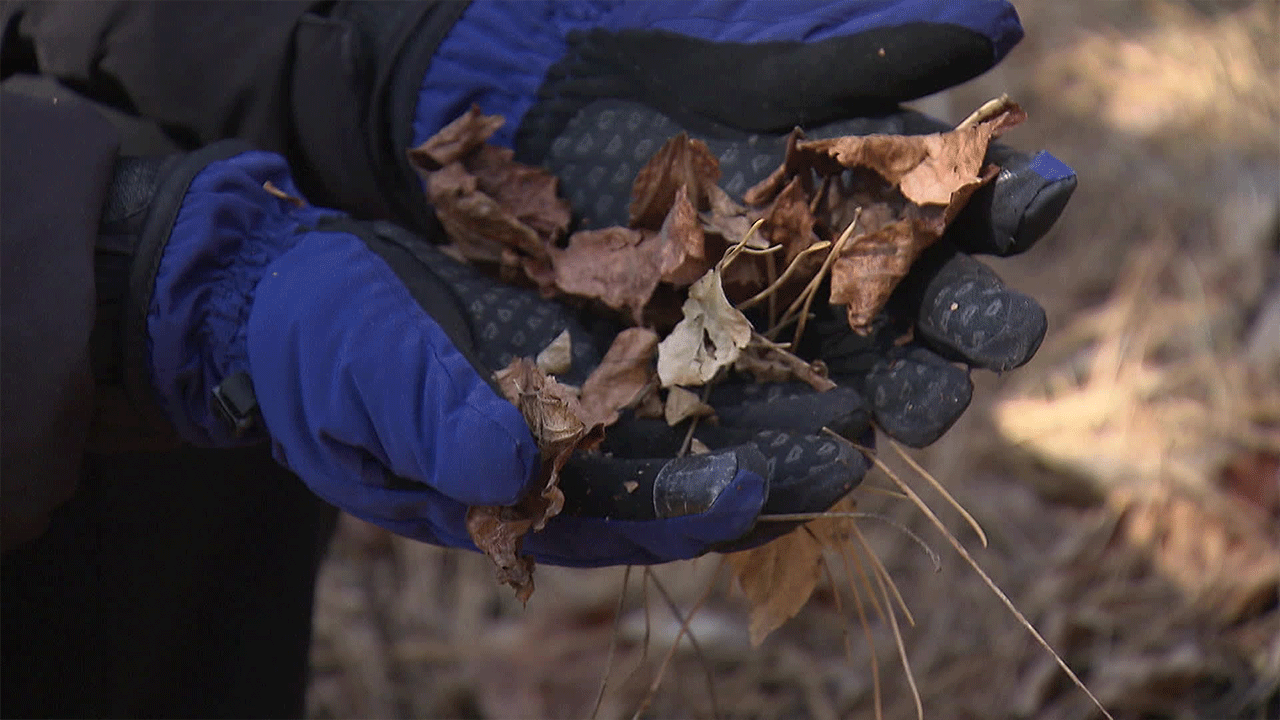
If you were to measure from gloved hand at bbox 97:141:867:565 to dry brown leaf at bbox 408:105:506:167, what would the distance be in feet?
0.53

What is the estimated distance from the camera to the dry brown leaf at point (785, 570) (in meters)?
1.12

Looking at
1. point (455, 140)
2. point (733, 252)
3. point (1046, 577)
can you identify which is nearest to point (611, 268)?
point (733, 252)

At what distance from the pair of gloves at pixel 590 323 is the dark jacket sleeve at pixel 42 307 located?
48mm

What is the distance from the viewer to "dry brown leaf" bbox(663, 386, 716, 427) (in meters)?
1.03

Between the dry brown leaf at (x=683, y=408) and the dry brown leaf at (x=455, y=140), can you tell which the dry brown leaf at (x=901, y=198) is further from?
the dry brown leaf at (x=455, y=140)

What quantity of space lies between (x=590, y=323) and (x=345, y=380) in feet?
1.03

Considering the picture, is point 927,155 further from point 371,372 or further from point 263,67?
point 263,67

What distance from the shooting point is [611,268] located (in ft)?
3.80

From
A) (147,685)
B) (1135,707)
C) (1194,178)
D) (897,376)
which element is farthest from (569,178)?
(1194,178)

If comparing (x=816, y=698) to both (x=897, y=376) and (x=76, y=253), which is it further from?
(x=76, y=253)

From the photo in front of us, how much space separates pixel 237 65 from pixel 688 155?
61 cm

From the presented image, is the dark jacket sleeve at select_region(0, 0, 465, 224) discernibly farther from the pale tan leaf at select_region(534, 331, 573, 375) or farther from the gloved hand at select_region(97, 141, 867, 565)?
the pale tan leaf at select_region(534, 331, 573, 375)

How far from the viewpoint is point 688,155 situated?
1119 mm

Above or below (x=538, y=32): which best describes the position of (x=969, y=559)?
below
